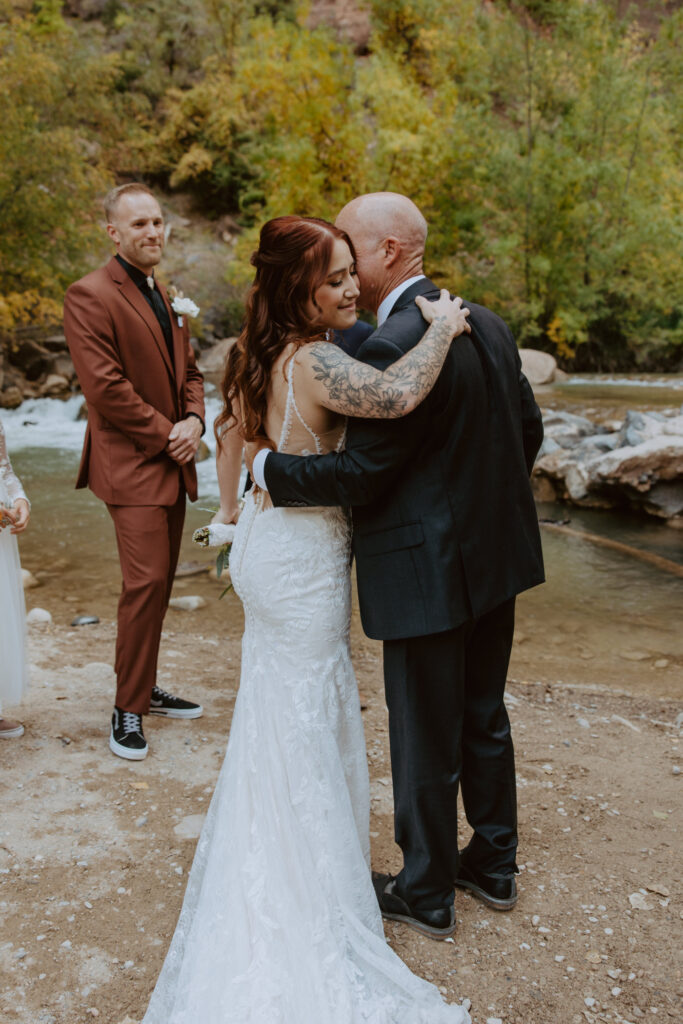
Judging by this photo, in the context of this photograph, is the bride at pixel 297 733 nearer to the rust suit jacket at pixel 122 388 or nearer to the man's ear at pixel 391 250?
the man's ear at pixel 391 250

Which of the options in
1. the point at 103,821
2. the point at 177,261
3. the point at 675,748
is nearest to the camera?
the point at 103,821

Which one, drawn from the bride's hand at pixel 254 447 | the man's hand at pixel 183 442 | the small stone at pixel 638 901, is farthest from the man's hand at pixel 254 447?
the small stone at pixel 638 901

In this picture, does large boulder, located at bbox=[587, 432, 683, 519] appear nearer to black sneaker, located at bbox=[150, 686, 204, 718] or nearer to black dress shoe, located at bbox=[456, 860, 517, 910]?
black sneaker, located at bbox=[150, 686, 204, 718]

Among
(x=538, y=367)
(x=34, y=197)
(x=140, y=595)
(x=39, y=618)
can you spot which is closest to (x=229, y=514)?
(x=140, y=595)

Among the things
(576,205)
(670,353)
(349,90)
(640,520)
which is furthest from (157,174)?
(640,520)

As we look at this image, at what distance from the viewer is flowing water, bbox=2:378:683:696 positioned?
538cm

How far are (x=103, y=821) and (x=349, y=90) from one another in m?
25.8

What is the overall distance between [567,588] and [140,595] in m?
4.44

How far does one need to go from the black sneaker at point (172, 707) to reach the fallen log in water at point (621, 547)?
196 inches

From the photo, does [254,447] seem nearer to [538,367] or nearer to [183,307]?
[183,307]

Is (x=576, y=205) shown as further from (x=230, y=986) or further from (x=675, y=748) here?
(x=230, y=986)

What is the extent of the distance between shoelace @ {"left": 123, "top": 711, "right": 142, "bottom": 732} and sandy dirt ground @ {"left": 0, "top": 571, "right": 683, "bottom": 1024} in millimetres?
141

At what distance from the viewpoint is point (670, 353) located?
75.8 ft

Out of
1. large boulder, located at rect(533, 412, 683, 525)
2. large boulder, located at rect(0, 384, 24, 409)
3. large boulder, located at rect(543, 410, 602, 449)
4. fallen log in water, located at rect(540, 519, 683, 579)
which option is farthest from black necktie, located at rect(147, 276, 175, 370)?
large boulder, located at rect(0, 384, 24, 409)
